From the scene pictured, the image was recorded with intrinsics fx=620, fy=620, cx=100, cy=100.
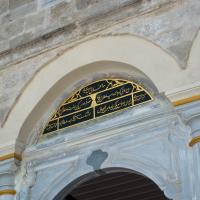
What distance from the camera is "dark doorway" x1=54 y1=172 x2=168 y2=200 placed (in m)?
7.08

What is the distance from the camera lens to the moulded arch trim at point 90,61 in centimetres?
554

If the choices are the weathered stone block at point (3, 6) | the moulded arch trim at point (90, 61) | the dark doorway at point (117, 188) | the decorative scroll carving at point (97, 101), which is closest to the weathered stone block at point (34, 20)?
the weathered stone block at point (3, 6)

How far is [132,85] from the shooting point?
585 cm

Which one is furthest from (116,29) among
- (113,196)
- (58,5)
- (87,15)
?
(113,196)

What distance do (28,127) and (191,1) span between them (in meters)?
2.01

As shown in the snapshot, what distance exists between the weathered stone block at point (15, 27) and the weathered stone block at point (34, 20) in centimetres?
7

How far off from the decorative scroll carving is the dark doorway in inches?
44.8

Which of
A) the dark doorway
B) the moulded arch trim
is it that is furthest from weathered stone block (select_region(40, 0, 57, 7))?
the dark doorway

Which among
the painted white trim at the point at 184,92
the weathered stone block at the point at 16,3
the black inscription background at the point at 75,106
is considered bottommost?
the painted white trim at the point at 184,92

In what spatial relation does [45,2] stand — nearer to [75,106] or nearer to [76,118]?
[75,106]

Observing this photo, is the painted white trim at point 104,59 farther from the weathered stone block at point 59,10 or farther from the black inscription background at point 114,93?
the weathered stone block at point 59,10

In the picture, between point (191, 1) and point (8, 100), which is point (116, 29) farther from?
point (8, 100)

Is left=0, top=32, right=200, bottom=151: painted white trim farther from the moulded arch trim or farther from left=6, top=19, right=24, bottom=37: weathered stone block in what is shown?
left=6, top=19, right=24, bottom=37: weathered stone block

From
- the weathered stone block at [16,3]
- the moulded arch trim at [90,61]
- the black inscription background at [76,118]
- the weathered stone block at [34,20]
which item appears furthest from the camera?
the weathered stone block at [16,3]
